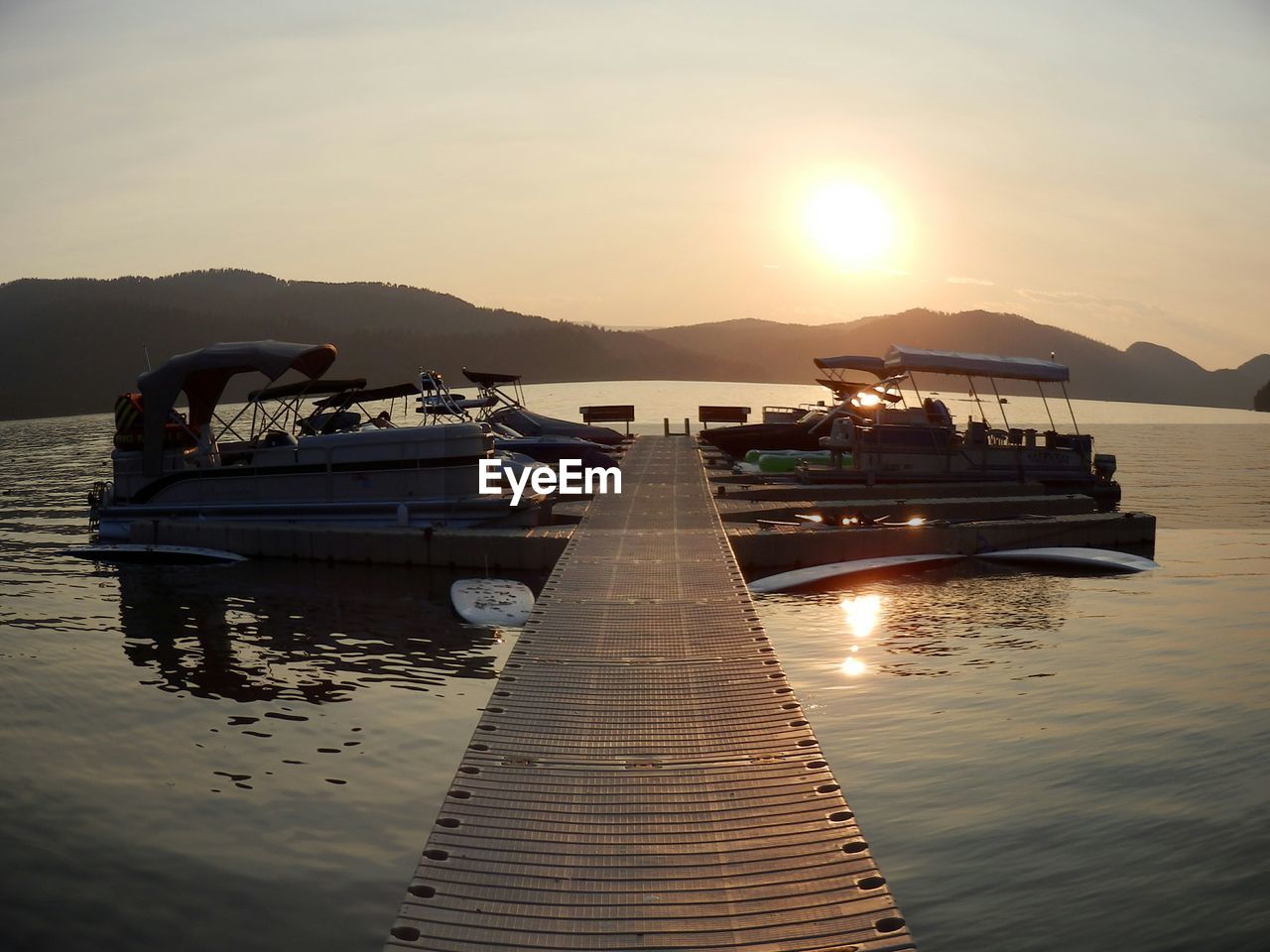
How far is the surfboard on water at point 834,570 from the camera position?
61.9 feet

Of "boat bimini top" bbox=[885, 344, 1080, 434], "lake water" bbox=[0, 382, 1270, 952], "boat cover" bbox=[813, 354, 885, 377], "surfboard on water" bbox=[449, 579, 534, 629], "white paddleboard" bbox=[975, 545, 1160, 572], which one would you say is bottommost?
"lake water" bbox=[0, 382, 1270, 952]

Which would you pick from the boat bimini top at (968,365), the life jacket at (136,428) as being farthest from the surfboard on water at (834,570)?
the life jacket at (136,428)

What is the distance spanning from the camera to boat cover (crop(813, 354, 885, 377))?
117 ft

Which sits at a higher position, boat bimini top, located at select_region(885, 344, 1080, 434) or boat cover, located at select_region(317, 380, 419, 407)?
boat bimini top, located at select_region(885, 344, 1080, 434)

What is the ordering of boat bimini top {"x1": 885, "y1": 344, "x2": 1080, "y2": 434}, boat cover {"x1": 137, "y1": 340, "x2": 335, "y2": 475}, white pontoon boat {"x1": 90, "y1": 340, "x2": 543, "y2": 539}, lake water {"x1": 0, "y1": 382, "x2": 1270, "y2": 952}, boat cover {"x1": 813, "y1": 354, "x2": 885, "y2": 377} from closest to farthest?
lake water {"x1": 0, "y1": 382, "x2": 1270, "y2": 952}, white pontoon boat {"x1": 90, "y1": 340, "x2": 543, "y2": 539}, boat cover {"x1": 137, "y1": 340, "x2": 335, "y2": 475}, boat bimini top {"x1": 885, "y1": 344, "x2": 1080, "y2": 434}, boat cover {"x1": 813, "y1": 354, "x2": 885, "y2": 377}

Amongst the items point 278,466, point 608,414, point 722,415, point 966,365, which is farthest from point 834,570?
point 608,414

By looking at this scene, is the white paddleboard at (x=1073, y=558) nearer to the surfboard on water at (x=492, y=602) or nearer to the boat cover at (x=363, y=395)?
the surfboard on water at (x=492, y=602)

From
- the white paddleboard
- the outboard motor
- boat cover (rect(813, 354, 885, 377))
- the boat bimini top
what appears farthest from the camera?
boat cover (rect(813, 354, 885, 377))

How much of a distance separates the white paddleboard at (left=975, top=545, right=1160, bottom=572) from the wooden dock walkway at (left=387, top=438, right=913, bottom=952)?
1063 centimetres

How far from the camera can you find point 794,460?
31.6 metres

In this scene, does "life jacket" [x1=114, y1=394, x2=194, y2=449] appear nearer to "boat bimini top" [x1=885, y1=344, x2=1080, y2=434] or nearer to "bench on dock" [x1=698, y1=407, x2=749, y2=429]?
"boat bimini top" [x1=885, y1=344, x2=1080, y2=434]

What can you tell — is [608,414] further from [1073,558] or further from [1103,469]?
[1073,558]

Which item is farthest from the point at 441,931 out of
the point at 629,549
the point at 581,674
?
the point at 629,549

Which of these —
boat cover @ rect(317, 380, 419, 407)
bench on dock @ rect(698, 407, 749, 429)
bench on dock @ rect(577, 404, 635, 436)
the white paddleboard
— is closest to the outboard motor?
the white paddleboard
